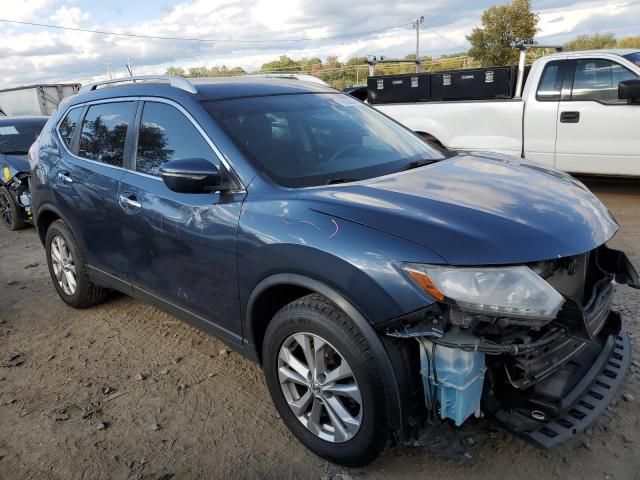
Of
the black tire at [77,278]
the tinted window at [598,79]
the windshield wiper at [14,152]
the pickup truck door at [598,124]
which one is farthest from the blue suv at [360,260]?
the windshield wiper at [14,152]

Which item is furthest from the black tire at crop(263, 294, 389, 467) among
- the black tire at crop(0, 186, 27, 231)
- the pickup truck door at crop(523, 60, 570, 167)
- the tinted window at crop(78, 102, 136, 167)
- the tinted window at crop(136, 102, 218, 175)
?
the black tire at crop(0, 186, 27, 231)

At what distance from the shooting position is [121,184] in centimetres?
363

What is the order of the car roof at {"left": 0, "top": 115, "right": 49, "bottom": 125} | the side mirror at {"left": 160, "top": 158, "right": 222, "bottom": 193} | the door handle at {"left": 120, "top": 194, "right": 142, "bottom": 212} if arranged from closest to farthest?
the side mirror at {"left": 160, "top": 158, "right": 222, "bottom": 193}
the door handle at {"left": 120, "top": 194, "right": 142, "bottom": 212}
the car roof at {"left": 0, "top": 115, "right": 49, "bottom": 125}

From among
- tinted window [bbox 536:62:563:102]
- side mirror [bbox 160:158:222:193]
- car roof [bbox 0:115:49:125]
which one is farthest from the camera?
car roof [bbox 0:115:49:125]

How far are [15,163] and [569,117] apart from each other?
768 centimetres

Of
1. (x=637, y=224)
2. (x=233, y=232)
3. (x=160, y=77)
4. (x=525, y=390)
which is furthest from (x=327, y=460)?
(x=637, y=224)

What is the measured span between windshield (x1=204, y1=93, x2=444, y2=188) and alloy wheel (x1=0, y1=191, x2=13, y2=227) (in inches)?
245

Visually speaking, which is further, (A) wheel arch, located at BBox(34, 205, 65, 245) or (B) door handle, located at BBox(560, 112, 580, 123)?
(B) door handle, located at BBox(560, 112, 580, 123)

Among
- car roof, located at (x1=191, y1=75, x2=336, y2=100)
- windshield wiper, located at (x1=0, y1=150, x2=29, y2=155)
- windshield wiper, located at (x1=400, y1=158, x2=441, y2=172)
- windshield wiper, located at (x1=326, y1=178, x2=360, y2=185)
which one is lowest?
windshield wiper, located at (x1=0, y1=150, x2=29, y2=155)

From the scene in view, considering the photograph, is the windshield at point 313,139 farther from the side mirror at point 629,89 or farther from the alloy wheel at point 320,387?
the side mirror at point 629,89

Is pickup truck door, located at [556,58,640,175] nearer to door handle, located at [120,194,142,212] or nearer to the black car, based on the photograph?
door handle, located at [120,194,142,212]

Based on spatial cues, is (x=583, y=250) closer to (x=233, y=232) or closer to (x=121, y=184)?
(x=233, y=232)

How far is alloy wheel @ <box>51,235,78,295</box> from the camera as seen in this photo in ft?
15.1

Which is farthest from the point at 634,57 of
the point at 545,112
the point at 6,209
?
the point at 6,209
